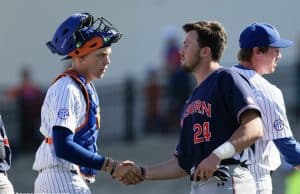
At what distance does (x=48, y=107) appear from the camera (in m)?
6.05

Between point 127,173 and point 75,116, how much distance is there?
2.04ft

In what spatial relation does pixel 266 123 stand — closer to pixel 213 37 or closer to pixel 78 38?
pixel 213 37

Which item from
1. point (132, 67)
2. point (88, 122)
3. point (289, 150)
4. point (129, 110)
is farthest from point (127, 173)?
point (132, 67)

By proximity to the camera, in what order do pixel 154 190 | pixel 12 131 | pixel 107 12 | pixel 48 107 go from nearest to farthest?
pixel 48 107
pixel 154 190
pixel 12 131
pixel 107 12

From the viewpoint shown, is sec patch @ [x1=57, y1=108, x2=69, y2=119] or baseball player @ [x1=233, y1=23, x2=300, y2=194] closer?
sec patch @ [x1=57, y1=108, x2=69, y2=119]

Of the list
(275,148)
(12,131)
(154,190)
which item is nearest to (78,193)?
(275,148)

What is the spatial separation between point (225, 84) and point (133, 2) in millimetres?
11446

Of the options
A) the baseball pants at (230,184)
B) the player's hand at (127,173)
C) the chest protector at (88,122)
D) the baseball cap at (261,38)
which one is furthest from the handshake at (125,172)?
the baseball cap at (261,38)

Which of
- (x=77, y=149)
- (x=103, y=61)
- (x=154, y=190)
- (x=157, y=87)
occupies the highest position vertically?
(x=103, y=61)

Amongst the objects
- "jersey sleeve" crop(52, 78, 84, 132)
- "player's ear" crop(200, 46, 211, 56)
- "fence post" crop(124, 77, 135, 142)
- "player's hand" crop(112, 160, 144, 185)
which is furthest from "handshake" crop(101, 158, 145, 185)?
"fence post" crop(124, 77, 135, 142)

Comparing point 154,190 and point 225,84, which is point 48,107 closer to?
point 225,84

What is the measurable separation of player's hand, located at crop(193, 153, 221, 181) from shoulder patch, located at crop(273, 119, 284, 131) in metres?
0.76

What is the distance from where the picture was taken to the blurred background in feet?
50.8

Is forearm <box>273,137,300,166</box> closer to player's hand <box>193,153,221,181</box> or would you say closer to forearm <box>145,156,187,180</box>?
forearm <box>145,156,187,180</box>
